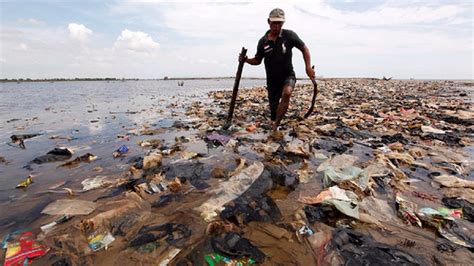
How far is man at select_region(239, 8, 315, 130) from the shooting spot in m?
4.77

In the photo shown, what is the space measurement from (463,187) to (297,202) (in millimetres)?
1836

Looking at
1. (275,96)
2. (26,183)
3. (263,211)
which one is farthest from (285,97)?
(26,183)

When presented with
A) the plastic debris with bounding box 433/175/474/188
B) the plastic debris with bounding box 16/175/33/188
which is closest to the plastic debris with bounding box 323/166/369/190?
the plastic debris with bounding box 433/175/474/188

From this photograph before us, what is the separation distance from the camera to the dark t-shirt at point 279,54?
4898mm

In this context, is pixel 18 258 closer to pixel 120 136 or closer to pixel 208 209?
pixel 208 209

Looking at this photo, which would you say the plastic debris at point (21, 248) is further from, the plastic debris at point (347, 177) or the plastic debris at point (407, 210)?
the plastic debris at point (407, 210)

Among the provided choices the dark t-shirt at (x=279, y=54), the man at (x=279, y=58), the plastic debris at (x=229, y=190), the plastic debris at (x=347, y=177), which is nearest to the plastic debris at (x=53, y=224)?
the plastic debris at (x=229, y=190)

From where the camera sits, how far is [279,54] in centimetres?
502

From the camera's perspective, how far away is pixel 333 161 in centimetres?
328

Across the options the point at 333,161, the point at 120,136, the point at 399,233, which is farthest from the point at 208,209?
the point at 120,136

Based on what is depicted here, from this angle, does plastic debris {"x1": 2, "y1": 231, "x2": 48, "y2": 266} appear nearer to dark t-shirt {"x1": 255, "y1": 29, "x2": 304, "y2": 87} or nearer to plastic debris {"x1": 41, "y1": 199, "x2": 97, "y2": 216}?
plastic debris {"x1": 41, "y1": 199, "x2": 97, "y2": 216}

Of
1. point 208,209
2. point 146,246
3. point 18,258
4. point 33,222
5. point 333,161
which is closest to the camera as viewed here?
point 18,258

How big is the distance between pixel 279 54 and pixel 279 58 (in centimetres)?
8

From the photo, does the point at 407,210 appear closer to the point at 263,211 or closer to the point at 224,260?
the point at 263,211
